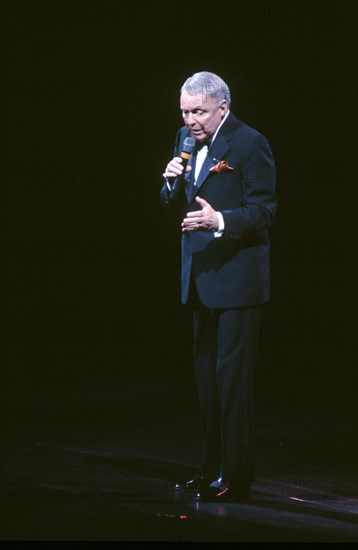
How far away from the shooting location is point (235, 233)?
3.97 metres

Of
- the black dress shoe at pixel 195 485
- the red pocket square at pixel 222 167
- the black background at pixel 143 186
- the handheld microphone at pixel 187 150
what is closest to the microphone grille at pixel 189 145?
the handheld microphone at pixel 187 150

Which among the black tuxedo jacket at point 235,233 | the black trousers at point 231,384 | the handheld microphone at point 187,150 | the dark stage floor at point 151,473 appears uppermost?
the handheld microphone at point 187,150

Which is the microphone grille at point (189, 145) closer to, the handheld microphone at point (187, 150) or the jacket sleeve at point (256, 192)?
the handheld microphone at point (187, 150)

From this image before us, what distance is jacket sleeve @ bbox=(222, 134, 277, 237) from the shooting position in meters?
3.91

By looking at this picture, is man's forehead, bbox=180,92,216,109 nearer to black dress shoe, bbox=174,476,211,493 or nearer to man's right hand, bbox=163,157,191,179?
man's right hand, bbox=163,157,191,179

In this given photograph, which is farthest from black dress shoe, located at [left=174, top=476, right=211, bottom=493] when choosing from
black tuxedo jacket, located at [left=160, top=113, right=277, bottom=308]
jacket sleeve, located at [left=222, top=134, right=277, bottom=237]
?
jacket sleeve, located at [left=222, top=134, right=277, bottom=237]

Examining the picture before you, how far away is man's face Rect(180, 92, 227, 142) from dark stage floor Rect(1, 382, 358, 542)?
1.27m

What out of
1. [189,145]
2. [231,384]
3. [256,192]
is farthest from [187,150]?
[231,384]

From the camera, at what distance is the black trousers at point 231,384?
13.2ft

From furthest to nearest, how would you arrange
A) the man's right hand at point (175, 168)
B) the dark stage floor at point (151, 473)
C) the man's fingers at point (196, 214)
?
the man's right hand at point (175, 168) < the man's fingers at point (196, 214) < the dark stage floor at point (151, 473)

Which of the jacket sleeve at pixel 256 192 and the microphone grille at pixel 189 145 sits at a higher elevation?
the microphone grille at pixel 189 145

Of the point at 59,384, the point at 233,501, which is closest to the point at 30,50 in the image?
the point at 59,384

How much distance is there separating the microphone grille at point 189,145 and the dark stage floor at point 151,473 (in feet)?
3.94

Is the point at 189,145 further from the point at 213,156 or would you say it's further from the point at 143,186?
the point at 143,186
